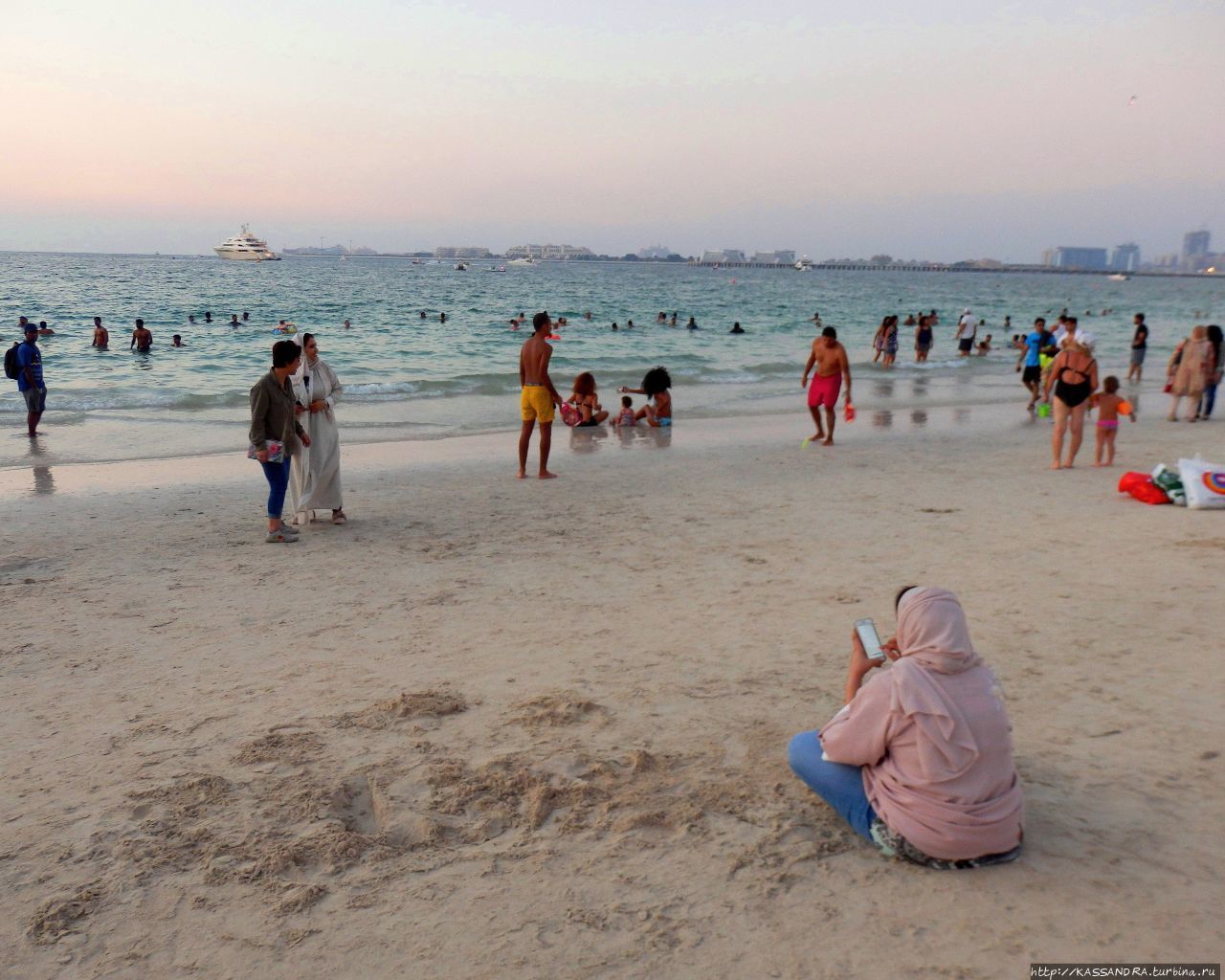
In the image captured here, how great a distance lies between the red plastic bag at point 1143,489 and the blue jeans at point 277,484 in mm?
7733

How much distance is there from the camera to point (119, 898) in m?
3.18

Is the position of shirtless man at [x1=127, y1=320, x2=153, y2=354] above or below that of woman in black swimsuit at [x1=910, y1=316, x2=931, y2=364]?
below

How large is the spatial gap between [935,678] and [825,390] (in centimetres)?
1020

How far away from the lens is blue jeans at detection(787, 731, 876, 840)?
344 cm

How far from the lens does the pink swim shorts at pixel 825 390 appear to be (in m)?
12.9

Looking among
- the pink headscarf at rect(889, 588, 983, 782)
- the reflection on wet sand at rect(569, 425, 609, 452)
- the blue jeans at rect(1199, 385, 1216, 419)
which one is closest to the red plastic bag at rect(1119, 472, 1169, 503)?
the reflection on wet sand at rect(569, 425, 609, 452)

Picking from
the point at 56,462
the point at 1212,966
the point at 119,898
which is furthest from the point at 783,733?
the point at 56,462

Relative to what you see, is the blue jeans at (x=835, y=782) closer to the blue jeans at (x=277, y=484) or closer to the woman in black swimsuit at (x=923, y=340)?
the blue jeans at (x=277, y=484)

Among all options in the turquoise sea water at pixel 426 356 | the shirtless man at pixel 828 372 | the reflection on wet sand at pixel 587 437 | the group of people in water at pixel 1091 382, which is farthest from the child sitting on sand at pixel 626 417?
the group of people in water at pixel 1091 382

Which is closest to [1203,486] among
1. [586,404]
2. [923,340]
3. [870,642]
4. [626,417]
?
[870,642]

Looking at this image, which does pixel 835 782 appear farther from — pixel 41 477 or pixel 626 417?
pixel 626 417

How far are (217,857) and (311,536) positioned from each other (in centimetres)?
504

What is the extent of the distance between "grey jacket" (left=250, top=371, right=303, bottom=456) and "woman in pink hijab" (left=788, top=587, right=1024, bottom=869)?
5778 millimetres

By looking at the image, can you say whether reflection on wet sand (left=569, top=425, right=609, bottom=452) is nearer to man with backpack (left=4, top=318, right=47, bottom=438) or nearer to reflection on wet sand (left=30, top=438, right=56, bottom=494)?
reflection on wet sand (left=30, top=438, right=56, bottom=494)
